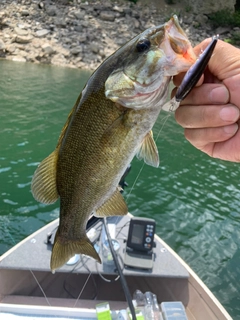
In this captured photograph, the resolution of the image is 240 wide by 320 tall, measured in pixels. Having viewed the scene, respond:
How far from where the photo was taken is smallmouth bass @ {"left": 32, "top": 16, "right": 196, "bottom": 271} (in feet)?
5.39

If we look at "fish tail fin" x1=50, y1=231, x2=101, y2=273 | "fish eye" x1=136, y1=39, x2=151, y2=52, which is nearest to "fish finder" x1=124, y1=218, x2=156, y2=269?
"fish tail fin" x1=50, y1=231, x2=101, y2=273

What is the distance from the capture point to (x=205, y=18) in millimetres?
40344

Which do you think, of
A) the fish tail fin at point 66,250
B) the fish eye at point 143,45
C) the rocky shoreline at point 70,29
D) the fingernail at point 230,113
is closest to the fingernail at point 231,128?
the fingernail at point 230,113

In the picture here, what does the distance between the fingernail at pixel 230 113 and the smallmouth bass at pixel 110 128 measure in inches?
13.8

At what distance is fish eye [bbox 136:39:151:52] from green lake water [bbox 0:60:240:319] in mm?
3785

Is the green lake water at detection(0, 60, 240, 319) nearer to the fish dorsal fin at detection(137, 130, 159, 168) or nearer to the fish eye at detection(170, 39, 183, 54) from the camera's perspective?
the fish dorsal fin at detection(137, 130, 159, 168)

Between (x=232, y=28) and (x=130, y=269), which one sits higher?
(x=232, y=28)

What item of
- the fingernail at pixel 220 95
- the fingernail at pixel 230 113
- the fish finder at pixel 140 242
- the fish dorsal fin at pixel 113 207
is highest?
the fingernail at pixel 220 95

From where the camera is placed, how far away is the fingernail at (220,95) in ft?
5.76

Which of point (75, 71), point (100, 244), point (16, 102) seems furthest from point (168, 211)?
point (75, 71)

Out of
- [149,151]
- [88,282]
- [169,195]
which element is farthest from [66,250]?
[169,195]

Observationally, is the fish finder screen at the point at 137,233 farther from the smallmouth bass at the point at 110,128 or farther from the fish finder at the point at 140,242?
the smallmouth bass at the point at 110,128

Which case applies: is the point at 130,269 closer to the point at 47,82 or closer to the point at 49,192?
the point at 49,192

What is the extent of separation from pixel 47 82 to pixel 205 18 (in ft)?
90.2
